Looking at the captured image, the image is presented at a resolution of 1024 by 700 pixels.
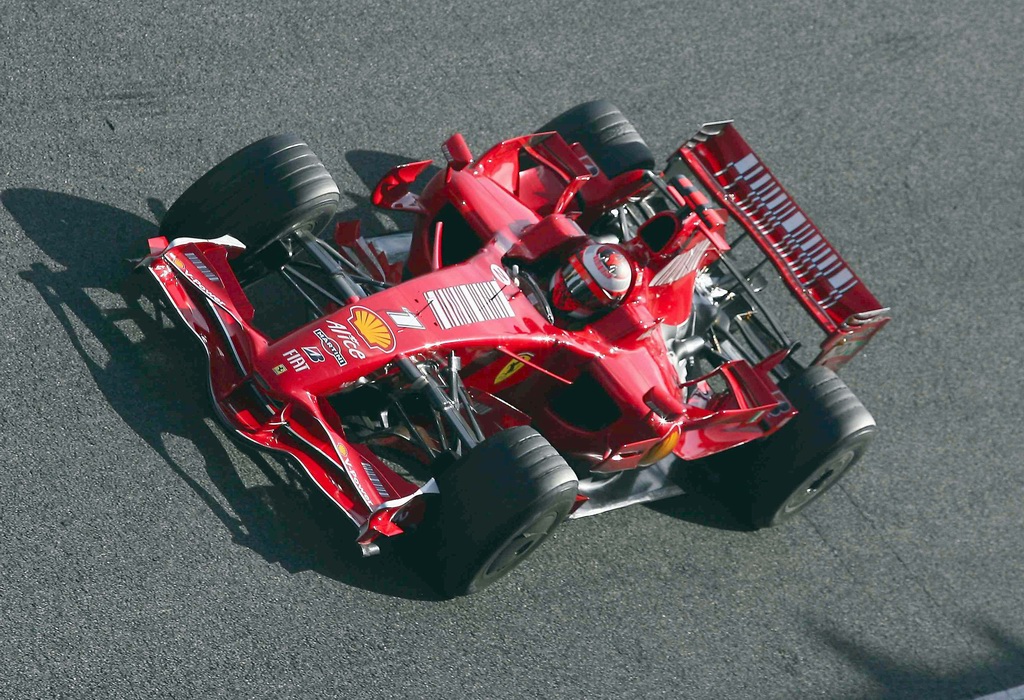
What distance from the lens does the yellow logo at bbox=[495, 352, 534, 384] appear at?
24.0ft

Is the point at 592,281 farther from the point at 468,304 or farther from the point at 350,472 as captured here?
the point at 350,472

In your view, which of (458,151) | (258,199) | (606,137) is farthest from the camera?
(606,137)

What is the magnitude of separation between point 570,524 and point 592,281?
1531mm

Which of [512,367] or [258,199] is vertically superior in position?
[258,199]

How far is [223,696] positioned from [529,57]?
6.11 metres

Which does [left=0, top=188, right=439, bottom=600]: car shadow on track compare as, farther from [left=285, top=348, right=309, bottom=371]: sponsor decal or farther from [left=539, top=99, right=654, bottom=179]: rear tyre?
[left=539, top=99, right=654, bottom=179]: rear tyre

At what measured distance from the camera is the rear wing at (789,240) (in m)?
8.17

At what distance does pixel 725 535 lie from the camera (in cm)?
825

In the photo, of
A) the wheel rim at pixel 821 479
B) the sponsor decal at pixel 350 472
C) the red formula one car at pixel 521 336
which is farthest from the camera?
the wheel rim at pixel 821 479

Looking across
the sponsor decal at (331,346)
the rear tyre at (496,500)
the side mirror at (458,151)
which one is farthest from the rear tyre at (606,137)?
the sponsor decal at (331,346)

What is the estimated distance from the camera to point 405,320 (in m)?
6.94

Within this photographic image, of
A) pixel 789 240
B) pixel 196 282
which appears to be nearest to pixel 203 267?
pixel 196 282

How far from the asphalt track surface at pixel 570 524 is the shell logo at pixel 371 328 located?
986mm

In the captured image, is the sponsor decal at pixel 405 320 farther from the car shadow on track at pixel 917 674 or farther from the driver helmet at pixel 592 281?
the car shadow on track at pixel 917 674
